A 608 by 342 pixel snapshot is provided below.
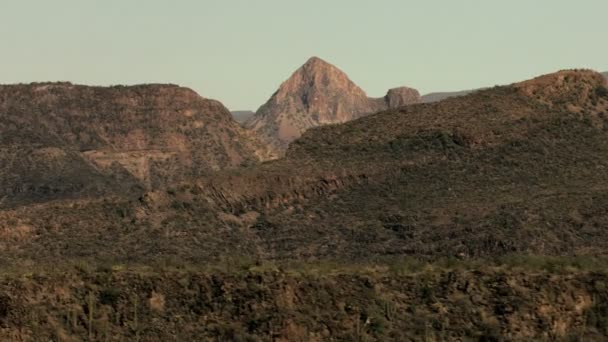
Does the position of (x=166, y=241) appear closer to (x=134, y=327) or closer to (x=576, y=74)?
(x=134, y=327)

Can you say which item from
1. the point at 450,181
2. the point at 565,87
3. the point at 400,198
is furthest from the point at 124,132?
the point at 400,198

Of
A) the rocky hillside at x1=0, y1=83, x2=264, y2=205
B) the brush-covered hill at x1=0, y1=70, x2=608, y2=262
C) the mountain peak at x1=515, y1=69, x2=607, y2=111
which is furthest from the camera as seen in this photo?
the rocky hillside at x1=0, y1=83, x2=264, y2=205

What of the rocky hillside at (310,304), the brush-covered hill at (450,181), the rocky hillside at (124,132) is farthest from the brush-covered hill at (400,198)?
the rocky hillside at (124,132)

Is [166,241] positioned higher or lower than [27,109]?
lower

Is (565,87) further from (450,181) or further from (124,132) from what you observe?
(124,132)

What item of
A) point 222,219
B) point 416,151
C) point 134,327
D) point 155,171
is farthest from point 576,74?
point 134,327

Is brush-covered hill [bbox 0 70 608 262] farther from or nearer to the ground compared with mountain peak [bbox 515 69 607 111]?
nearer to the ground

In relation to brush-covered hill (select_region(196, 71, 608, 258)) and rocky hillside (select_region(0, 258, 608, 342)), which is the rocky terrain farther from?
brush-covered hill (select_region(196, 71, 608, 258))

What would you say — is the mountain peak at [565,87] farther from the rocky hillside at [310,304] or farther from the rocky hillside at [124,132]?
the rocky hillside at [310,304]

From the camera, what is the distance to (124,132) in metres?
154

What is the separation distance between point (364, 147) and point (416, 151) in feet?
13.1

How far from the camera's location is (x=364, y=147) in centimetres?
8850

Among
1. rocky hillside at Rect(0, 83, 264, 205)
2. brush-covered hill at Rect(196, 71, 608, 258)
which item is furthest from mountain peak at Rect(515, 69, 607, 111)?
rocky hillside at Rect(0, 83, 264, 205)

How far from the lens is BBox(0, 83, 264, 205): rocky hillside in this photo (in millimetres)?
138625
